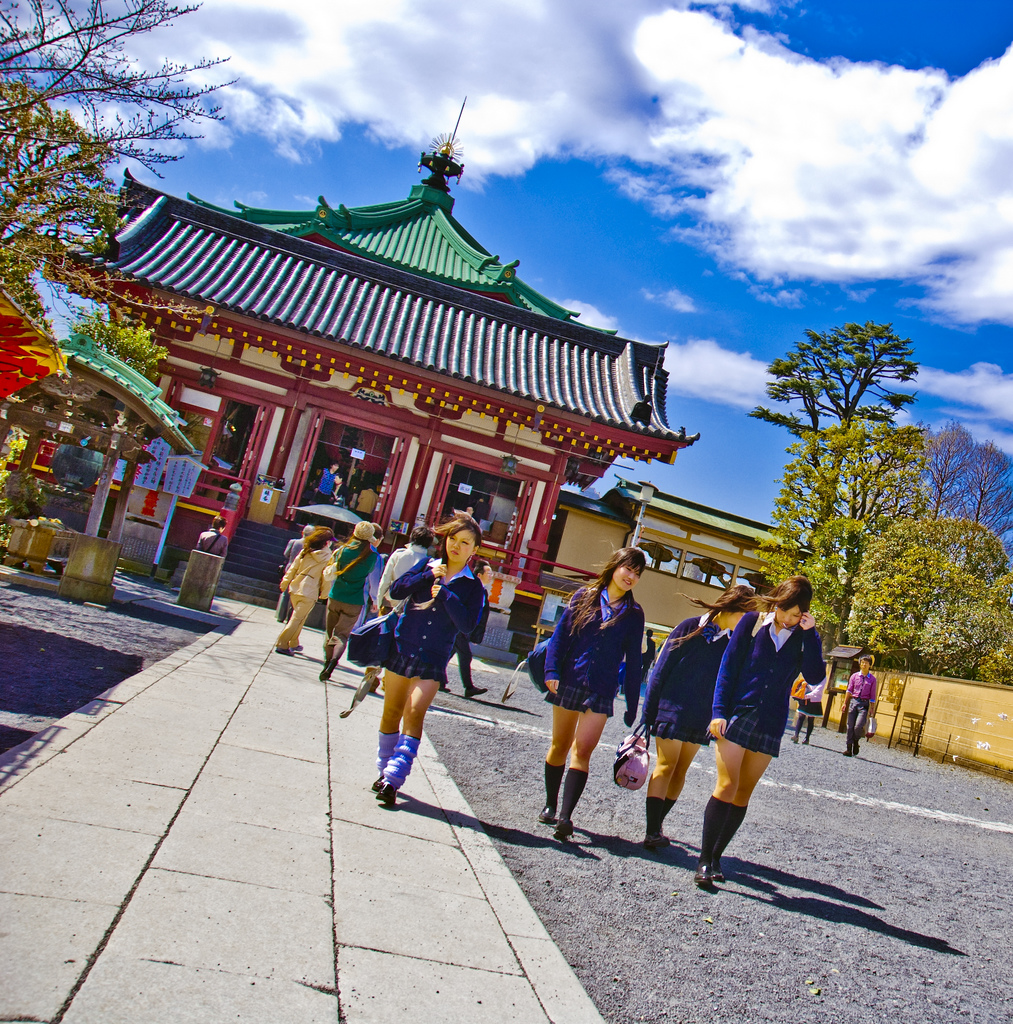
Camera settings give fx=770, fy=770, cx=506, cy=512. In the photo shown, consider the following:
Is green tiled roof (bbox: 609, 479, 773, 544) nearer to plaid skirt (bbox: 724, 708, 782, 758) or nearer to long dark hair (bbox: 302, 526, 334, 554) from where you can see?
long dark hair (bbox: 302, 526, 334, 554)

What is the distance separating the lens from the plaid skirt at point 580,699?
15.3ft

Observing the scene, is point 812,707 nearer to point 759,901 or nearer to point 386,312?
point 759,901

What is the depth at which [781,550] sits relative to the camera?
24188 millimetres

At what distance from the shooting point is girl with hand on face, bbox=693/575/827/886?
4414mm

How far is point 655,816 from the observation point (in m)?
4.97

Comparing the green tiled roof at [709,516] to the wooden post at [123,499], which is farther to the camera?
the green tiled roof at [709,516]

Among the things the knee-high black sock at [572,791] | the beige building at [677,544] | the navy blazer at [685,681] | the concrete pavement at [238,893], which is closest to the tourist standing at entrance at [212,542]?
the concrete pavement at [238,893]

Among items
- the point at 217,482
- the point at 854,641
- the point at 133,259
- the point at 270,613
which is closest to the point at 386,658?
the point at 270,613

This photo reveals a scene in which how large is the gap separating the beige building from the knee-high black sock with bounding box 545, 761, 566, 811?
16.4 metres

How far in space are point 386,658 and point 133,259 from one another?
14520 mm

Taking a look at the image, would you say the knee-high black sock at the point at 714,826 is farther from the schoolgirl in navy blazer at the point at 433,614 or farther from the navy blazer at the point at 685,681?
the schoolgirl in navy blazer at the point at 433,614

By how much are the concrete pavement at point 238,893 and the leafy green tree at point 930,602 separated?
1920cm

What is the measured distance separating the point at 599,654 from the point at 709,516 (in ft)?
75.0

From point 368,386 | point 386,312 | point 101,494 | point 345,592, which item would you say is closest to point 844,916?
point 345,592
